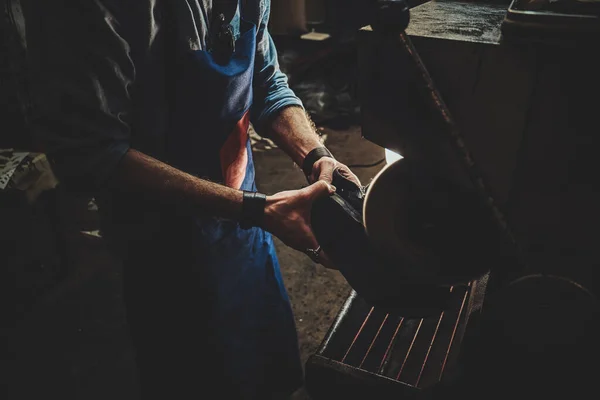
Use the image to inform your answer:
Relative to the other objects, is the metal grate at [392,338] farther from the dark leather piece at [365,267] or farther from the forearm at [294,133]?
the forearm at [294,133]

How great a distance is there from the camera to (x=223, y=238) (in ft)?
5.93

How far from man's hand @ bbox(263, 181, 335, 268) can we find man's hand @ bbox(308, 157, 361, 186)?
0.69ft

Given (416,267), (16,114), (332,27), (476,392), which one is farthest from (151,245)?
(332,27)

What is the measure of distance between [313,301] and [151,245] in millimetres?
2196

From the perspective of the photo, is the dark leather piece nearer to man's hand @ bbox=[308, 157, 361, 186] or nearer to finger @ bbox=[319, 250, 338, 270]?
finger @ bbox=[319, 250, 338, 270]

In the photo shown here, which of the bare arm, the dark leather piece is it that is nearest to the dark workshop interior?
the dark leather piece

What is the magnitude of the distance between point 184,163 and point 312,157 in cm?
56

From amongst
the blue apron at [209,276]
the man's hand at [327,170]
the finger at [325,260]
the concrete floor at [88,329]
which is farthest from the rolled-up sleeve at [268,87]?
the concrete floor at [88,329]

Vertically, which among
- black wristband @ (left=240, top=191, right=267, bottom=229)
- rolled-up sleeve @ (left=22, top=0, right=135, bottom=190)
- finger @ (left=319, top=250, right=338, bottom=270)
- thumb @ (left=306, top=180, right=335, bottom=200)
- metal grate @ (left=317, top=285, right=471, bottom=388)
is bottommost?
metal grate @ (left=317, top=285, right=471, bottom=388)

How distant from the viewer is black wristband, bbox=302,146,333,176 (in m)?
1.90

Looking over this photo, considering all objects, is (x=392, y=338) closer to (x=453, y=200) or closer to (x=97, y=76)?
(x=453, y=200)

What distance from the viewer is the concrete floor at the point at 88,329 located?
3.07 meters

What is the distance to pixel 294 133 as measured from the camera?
2.04 m

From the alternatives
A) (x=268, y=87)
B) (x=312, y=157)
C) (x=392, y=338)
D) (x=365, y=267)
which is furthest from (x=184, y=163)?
(x=392, y=338)
